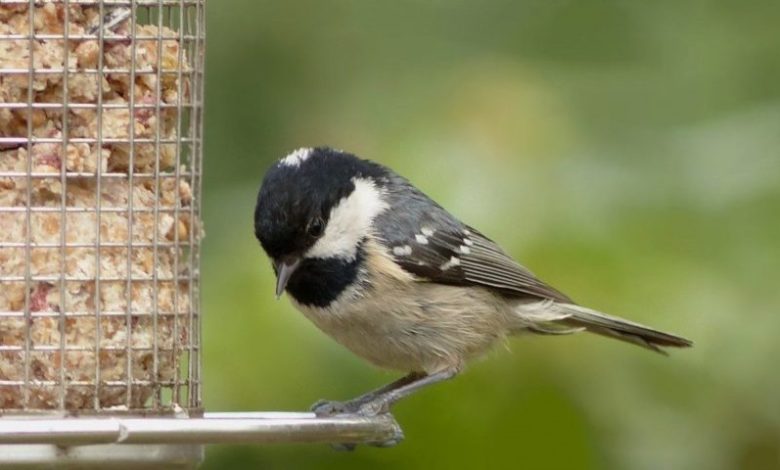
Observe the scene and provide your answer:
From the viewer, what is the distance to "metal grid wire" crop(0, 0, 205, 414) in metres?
4.65

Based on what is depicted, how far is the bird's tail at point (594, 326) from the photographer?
5.89m

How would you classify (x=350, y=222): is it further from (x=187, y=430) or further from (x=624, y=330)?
(x=187, y=430)

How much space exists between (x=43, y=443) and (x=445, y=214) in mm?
2671

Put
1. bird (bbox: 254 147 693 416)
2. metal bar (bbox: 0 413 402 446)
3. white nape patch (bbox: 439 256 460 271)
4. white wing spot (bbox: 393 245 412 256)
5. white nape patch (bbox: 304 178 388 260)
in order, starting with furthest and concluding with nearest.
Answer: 1. white nape patch (bbox: 439 256 460 271)
2. white wing spot (bbox: 393 245 412 256)
3. white nape patch (bbox: 304 178 388 260)
4. bird (bbox: 254 147 693 416)
5. metal bar (bbox: 0 413 402 446)

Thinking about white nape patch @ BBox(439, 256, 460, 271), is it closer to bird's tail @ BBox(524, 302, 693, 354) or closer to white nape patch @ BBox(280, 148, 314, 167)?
bird's tail @ BBox(524, 302, 693, 354)

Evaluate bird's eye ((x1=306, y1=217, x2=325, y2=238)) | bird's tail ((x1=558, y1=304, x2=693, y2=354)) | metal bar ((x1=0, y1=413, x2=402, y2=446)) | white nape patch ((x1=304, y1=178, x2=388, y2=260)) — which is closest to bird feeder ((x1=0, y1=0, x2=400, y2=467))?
metal bar ((x1=0, y1=413, x2=402, y2=446))

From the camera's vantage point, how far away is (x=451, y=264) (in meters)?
6.22

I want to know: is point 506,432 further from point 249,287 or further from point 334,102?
point 334,102

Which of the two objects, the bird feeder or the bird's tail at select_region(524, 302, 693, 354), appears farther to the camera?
the bird's tail at select_region(524, 302, 693, 354)

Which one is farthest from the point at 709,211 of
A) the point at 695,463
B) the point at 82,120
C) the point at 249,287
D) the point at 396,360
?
the point at 82,120

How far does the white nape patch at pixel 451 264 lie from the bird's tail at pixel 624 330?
474 millimetres

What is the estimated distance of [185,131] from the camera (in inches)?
201

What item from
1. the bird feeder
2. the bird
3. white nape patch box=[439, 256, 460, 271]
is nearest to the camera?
the bird feeder

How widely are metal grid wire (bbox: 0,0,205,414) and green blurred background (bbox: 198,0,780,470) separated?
0.65 metres
